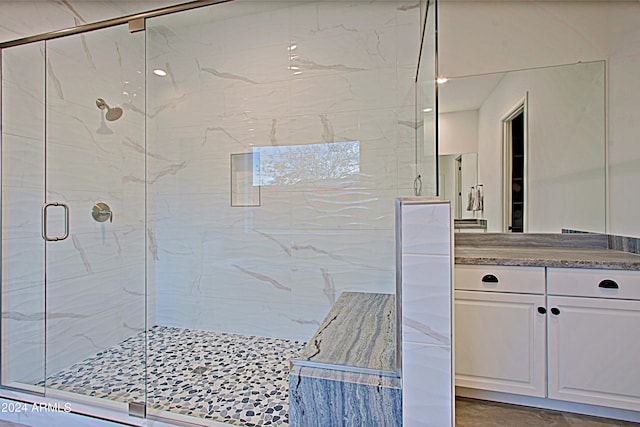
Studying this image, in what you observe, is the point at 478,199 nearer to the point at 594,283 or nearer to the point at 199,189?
the point at 594,283

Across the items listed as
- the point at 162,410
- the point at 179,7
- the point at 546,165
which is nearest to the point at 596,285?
the point at 546,165

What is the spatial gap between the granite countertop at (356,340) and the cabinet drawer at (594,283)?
80cm

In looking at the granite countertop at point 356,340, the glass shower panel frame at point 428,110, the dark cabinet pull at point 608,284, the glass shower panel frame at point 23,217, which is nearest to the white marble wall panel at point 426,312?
the granite countertop at point 356,340

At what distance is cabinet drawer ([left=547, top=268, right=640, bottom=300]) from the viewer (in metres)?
1.56

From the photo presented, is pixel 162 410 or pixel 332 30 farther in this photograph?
pixel 332 30

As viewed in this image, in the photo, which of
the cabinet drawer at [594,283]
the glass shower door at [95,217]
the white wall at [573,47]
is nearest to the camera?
the cabinet drawer at [594,283]

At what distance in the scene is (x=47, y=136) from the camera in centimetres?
218

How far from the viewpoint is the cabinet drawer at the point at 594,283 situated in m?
1.56

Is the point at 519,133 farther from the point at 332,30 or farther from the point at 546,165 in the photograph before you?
the point at 332,30

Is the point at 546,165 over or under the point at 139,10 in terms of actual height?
under

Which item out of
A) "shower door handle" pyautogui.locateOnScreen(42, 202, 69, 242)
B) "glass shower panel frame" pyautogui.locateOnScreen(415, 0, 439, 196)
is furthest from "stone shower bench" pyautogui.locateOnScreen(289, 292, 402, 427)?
"shower door handle" pyautogui.locateOnScreen(42, 202, 69, 242)

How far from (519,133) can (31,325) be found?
3238mm

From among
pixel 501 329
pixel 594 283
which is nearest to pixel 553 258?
pixel 594 283

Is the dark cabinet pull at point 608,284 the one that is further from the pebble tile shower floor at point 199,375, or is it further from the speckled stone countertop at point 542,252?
the pebble tile shower floor at point 199,375
